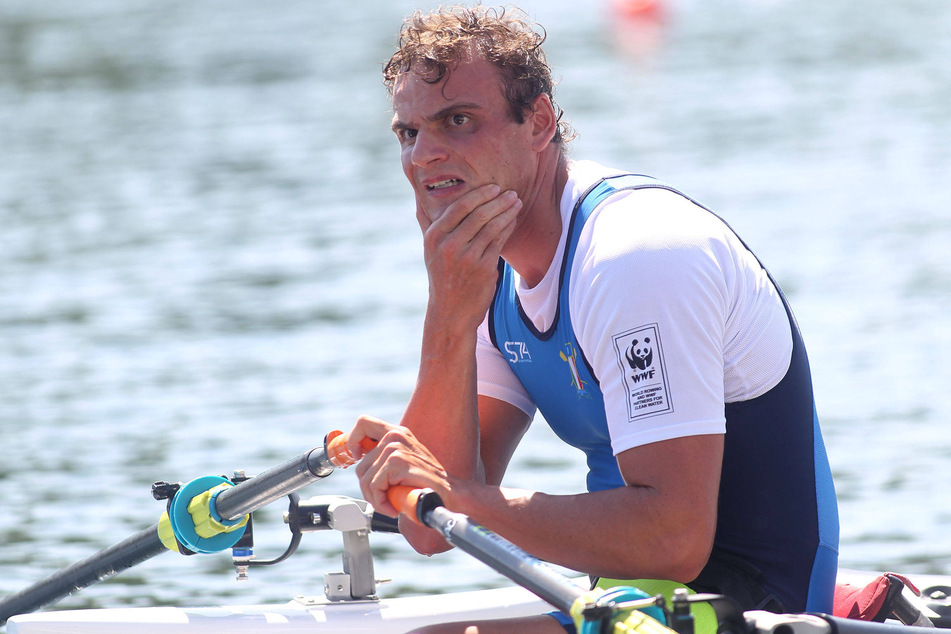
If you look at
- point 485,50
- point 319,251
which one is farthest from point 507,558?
point 319,251

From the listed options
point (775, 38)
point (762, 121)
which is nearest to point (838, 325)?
point (762, 121)

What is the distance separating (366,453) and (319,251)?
10.9 meters

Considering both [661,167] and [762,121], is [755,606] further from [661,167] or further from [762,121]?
[762,121]

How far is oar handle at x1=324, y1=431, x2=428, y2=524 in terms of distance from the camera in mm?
3012

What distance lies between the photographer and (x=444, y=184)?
3.41 m

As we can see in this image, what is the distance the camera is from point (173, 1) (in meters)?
40.4

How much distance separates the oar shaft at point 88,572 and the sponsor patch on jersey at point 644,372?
6.51ft

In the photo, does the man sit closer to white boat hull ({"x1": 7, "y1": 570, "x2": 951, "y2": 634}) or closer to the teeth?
the teeth

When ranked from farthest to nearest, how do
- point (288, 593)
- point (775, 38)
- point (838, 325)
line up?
point (775, 38) → point (838, 325) → point (288, 593)

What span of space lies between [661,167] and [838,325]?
6737 millimetres

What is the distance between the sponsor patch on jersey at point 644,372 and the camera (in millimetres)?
2883

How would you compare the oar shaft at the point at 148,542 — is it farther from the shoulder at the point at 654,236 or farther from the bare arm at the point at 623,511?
the shoulder at the point at 654,236

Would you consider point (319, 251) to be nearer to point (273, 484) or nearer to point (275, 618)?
point (275, 618)

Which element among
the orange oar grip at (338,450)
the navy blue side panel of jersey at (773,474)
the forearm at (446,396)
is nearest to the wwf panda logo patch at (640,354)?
the navy blue side panel of jersey at (773,474)
